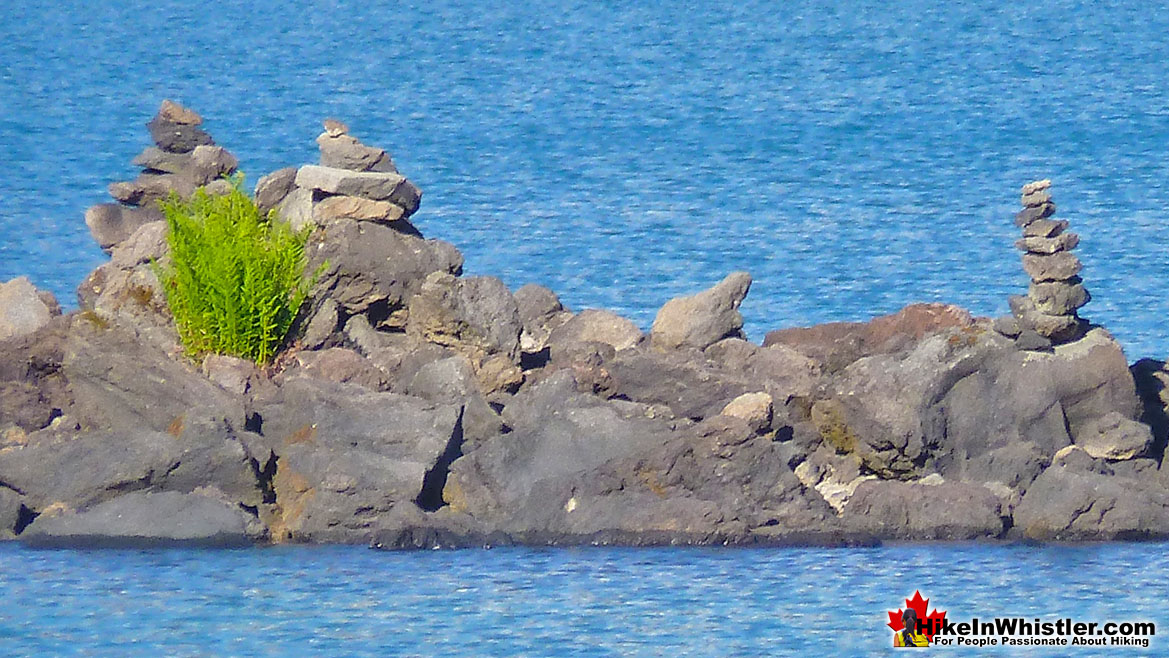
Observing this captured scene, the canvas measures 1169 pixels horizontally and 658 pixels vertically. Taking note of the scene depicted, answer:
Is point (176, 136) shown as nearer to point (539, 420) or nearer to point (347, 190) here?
point (347, 190)

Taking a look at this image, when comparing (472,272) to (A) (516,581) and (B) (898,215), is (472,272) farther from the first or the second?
(A) (516,581)

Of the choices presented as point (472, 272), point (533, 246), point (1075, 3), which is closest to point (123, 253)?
point (472, 272)

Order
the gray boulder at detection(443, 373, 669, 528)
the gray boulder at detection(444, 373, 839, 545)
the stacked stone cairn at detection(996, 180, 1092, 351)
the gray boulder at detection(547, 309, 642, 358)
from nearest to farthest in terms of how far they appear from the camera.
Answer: the gray boulder at detection(444, 373, 839, 545)
the gray boulder at detection(443, 373, 669, 528)
the stacked stone cairn at detection(996, 180, 1092, 351)
the gray boulder at detection(547, 309, 642, 358)

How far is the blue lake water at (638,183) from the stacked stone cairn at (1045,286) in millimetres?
3045

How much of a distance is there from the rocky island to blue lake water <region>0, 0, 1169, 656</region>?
59 cm

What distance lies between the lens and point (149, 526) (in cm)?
2219

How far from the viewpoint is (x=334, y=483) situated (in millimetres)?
22281

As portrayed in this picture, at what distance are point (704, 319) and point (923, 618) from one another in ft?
24.2

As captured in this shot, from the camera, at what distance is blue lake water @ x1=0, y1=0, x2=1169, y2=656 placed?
2002 centimetres

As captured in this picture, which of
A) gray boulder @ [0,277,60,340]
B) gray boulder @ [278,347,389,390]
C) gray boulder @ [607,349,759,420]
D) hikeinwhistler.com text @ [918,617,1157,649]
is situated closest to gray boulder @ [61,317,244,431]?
gray boulder @ [278,347,389,390]

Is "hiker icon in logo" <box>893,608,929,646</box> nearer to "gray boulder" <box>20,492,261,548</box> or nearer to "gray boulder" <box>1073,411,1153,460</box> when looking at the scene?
"gray boulder" <box>1073,411,1153,460</box>

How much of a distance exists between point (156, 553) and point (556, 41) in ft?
223

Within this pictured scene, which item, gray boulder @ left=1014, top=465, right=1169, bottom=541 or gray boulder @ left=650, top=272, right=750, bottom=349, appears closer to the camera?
gray boulder @ left=1014, top=465, right=1169, bottom=541

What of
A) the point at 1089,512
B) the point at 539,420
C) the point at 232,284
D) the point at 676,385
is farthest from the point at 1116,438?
the point at 232,284
